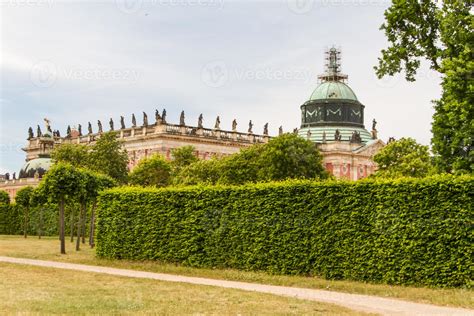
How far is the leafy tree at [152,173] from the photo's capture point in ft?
226

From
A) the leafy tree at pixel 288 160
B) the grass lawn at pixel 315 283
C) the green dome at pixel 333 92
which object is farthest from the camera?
the green dome at pixel 333 92

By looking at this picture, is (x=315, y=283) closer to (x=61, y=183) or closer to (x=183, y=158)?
(x=61, y=183)

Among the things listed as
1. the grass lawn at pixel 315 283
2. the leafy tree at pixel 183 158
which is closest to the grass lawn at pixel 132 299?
the grass lawn at pixel 315 283

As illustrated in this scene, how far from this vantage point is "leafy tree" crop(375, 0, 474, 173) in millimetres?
26422

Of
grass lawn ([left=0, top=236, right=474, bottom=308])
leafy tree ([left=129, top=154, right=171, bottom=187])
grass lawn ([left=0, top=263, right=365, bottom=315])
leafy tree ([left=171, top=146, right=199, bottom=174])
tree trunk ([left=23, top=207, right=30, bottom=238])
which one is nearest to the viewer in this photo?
grass lawn ([left=0, top=263, right=365, bottom=315])

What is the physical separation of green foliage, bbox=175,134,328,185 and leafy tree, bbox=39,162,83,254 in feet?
68.9

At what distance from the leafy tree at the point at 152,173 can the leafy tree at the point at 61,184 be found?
31111 millimetres

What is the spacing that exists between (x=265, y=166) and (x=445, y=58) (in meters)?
31.8

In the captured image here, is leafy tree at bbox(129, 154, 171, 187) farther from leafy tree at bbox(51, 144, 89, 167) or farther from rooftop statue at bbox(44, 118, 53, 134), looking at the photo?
rooftop statue at bbox(44, 118, 53, 134)

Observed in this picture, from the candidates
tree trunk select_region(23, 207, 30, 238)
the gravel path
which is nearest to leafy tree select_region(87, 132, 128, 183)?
tree trunk select_region(23, 207, 30, 238)

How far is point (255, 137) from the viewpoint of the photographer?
99.9 m

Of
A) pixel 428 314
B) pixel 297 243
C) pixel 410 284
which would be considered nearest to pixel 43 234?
pixel 297 243

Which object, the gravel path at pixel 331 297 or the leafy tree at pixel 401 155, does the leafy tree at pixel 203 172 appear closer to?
the leafy tree at pixel 401 155

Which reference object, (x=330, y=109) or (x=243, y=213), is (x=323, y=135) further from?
(x=243, y=213)
